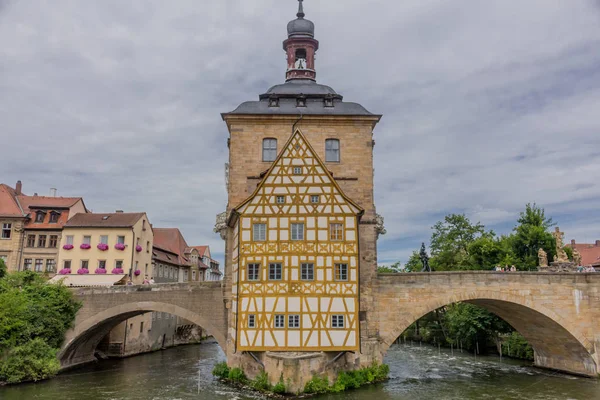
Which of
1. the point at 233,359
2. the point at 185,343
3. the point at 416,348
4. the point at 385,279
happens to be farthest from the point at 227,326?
the point at 185,343

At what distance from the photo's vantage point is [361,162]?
24.5m

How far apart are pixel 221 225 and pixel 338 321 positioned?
8.26 meters

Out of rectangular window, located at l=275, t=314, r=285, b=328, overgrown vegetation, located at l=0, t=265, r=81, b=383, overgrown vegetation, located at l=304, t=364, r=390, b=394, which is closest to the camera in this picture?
overgrown vegetation, located at l=304, t=364, r=390, b=394

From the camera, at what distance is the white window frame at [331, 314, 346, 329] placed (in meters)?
20.1

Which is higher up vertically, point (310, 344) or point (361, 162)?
point (361, 162)

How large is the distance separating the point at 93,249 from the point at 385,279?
19.9 m

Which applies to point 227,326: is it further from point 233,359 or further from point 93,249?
point 93,249

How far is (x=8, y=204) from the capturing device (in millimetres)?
33406

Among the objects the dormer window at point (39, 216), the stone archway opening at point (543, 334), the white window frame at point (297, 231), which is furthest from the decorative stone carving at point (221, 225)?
the dormer window at point (39, 216)

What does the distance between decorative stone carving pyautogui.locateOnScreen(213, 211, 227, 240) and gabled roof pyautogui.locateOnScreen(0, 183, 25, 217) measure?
15.9 metres

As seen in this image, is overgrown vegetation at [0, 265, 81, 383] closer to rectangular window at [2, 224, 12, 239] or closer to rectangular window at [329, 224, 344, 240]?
rectangular window at [2, 224, 12, 239]

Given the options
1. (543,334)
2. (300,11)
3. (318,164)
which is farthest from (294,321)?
(300,11)

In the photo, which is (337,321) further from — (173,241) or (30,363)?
(173,241)

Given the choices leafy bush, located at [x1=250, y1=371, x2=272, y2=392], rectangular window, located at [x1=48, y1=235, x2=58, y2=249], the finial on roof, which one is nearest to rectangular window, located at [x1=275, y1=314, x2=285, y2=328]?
leafy bush, located at [x1=250, y1=371, x2=272, y2=392]
